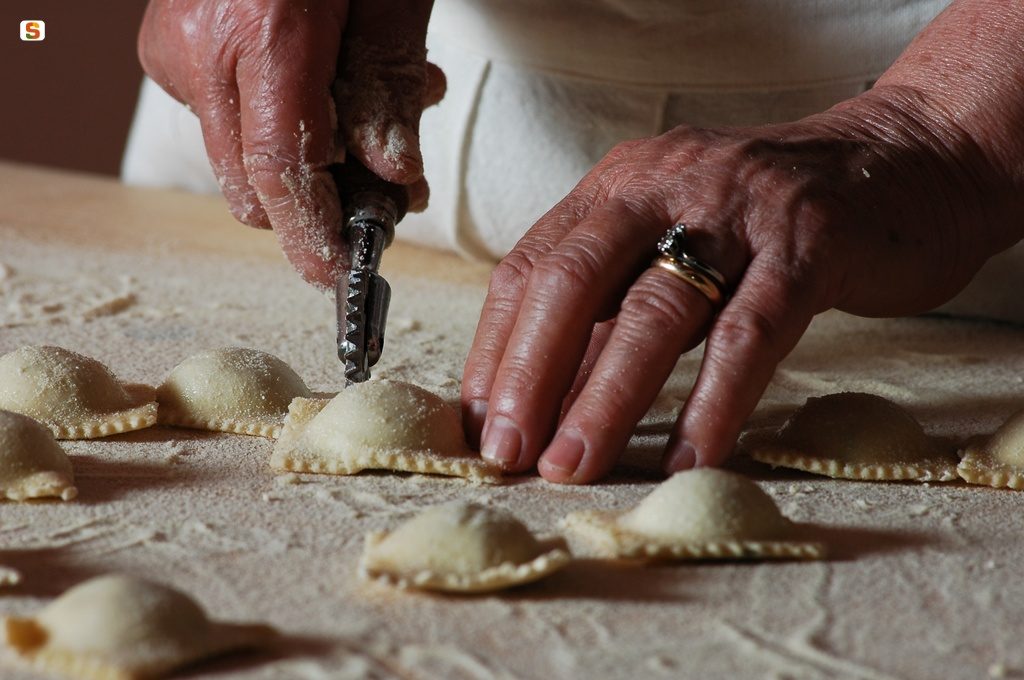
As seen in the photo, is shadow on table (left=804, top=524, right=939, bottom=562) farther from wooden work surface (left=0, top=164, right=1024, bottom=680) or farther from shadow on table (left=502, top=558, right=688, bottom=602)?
shadow on table (left=502, top=558, right=688, bottom=602)

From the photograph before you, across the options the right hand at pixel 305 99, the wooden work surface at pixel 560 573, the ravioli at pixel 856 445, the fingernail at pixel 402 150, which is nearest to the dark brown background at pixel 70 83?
the wooden work surface at pixel 560 573

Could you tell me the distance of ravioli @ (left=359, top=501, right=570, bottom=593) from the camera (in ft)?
2.87

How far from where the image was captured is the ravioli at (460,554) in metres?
0.87

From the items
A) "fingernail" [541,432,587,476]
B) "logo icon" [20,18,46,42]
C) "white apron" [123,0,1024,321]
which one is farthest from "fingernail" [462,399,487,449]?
"logo icon" [20,18,46,42]

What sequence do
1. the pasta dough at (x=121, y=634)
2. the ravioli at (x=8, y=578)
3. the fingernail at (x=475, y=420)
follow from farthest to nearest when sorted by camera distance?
the fingernail at (x=475, y=420) → the ravioli at (x=8, y=578) → the pasta dough at (x=121, y=634)

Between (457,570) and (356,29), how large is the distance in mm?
814

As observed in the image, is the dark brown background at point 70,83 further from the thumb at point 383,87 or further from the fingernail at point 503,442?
the fingernail at point 503,442

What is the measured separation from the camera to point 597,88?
2.12 metres

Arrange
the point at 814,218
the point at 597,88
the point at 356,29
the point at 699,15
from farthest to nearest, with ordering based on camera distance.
Result: the point at 597,88
the point at 699,15
the point at 356,29
the point at 814,218

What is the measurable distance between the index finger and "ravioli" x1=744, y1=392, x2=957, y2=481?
60cm

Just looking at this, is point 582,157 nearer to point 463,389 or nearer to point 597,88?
point 597,88

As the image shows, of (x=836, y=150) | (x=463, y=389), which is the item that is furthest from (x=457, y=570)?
(x=836, y=150)

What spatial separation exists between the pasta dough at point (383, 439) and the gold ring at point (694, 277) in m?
0.26

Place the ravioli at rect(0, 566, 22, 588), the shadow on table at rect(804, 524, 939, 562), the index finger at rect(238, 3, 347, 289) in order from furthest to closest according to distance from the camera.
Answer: the index finger at rect(238, 3, 347, 289) < the shadow on table at rect(804, 524, 939, 562) < the ravioli at rect(0, 566, 22, 588)
